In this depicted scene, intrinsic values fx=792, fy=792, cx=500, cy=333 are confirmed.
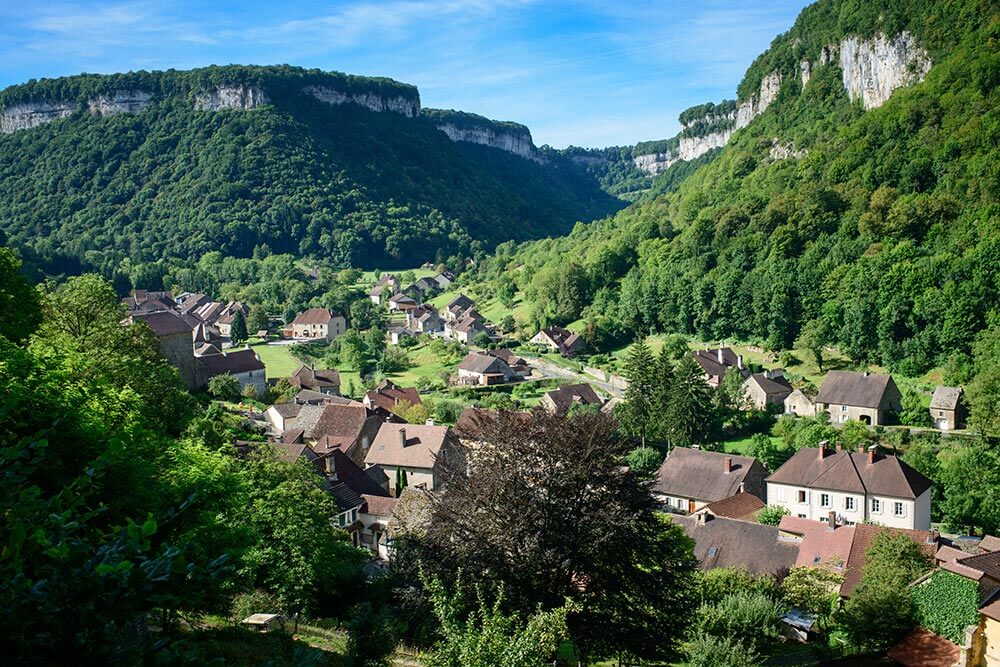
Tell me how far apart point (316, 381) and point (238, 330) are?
28.6 m

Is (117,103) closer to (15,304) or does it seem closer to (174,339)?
(174,339)

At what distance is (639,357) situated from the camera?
54531mm

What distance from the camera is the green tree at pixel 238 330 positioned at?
8069cm

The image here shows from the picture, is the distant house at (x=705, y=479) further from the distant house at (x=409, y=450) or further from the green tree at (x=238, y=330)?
the green tree at (x=238, y=330)

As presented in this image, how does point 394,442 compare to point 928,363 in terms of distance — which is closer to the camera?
point 394,442

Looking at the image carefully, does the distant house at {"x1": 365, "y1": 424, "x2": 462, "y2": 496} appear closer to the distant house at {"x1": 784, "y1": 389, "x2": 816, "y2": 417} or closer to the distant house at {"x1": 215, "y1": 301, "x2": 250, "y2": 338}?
the distant house at {"x1": 784, "y1": 389, "x2": 816, "y2": 417}

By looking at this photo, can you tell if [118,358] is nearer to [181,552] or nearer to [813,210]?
[181,552]

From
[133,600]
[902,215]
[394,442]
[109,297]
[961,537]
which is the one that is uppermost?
[902,215]

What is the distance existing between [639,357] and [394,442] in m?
23.2

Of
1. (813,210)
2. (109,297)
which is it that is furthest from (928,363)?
(109,297)

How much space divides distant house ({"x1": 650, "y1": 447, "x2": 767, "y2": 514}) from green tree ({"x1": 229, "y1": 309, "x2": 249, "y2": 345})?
179ft

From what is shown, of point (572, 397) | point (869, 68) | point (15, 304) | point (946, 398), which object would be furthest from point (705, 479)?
point (869, 68)

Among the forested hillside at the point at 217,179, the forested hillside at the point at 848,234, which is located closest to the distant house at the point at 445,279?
the forested hillside at the point at 217,179

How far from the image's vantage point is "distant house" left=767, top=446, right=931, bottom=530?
1305 inches
